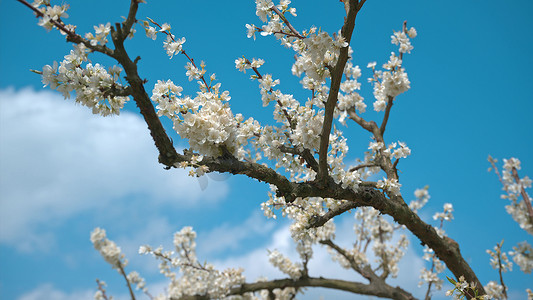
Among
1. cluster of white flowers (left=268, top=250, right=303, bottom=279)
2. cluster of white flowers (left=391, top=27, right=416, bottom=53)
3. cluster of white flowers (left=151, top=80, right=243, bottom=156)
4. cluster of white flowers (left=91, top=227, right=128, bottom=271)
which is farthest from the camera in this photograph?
cluster of white flowers (left=91, top=227, right=128, bottom=271)

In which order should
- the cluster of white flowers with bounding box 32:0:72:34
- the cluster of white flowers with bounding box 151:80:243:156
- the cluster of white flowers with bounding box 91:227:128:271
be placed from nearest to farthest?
1. the cluster of white flowers with bounding box 32:0:72:34
2. the cluster of white flowers with bounding box 151:80:243:156
3. the cluster of white flowers with bounding box 91:227:128:271

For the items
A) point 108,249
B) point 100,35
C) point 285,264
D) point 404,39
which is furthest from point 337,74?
point 108,249

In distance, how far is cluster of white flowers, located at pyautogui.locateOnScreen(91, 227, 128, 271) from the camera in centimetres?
811

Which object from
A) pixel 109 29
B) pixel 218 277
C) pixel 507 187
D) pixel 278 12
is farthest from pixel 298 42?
pixel 507 187

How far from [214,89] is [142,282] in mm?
A: 7407

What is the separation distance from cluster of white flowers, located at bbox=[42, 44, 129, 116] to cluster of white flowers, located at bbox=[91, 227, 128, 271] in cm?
623

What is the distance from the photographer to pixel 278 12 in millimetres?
3193

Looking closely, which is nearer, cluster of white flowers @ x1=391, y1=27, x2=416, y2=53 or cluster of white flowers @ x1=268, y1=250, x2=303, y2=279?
cluster of white flowers @ x1=391, y1=27, x2=416, y2=53

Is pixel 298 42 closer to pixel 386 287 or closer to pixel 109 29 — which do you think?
pixel 109 29

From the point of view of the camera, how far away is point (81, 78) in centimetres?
272

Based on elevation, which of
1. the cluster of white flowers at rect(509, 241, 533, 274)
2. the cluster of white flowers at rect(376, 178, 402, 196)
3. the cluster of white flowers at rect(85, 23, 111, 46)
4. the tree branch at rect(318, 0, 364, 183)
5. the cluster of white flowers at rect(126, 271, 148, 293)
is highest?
the cluster of white flowers at rect(126, 271, 148, 293)

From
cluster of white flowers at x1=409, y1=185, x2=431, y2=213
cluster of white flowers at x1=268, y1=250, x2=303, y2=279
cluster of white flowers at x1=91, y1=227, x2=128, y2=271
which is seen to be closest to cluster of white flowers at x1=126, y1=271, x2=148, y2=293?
cluster of white flowers at x1=91, y1=227, x2=128, y2=271

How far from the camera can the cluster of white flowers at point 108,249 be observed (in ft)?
26.6

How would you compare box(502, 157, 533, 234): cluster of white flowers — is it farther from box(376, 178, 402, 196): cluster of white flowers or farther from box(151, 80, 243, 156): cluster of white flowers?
box(151, 80, 243, 156): cluster of white flowers
